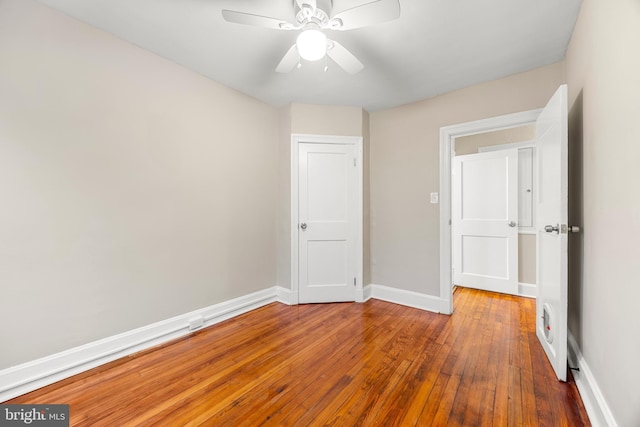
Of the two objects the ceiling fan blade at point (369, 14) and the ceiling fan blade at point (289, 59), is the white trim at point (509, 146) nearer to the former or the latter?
the ceiling fan blade at point (369, 14)

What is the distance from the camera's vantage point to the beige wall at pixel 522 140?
3.43m

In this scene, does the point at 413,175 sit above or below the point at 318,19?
below

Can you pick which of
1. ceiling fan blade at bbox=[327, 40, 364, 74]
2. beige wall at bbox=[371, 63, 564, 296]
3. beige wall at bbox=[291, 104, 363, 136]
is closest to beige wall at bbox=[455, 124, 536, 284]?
beige wall at bbox=[371, 63, 564, 296]

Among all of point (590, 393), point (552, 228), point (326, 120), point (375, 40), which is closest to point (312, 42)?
point (375, 40)

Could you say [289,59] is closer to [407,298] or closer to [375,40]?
[375,40]

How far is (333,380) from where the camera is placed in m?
1.75

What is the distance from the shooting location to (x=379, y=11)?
4.59 ft

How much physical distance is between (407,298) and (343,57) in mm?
2609

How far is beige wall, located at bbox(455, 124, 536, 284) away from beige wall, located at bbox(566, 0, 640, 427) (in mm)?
1809

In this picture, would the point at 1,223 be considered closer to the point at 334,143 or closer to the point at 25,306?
the point at 25,306

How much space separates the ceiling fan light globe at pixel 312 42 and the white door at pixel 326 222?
1.61m

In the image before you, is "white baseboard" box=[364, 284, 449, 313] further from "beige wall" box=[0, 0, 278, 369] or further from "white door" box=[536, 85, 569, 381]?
"beige wall" box=[0, 0, 278, 369]

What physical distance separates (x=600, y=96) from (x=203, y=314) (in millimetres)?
3263

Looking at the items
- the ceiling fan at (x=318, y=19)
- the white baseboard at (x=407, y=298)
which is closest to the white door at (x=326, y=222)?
the white baseboard at (x=407, y=298)
